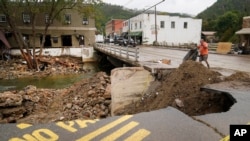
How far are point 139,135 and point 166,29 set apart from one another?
146 feet

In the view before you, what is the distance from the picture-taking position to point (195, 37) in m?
49.0

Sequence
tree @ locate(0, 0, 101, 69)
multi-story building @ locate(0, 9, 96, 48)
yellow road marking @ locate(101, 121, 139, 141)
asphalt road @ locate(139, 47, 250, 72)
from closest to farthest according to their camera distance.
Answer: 1. yellow road marking @ locate(101, 121, 139, 141)
2. asphalt road @ locate(139, 47, 250, 72)
3. tree @ locate(0, 0, 101, 69)
4. multi-story building @ locate(0, 9, 96, 48)

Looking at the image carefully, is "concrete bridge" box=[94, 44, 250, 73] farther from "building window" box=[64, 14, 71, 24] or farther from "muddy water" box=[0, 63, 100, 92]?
"building window" box=[64, 14, 71, 24]

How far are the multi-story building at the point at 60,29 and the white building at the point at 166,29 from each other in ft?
40.3

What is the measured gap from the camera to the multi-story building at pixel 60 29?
111 feet

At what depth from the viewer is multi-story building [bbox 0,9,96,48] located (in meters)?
33.8

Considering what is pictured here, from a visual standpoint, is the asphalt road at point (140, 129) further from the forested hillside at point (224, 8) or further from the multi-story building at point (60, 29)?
the forested hillside at point (224, 8)

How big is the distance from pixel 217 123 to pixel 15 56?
104 ft

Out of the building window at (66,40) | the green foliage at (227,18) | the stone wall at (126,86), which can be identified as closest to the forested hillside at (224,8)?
the green foliage at (227,18)

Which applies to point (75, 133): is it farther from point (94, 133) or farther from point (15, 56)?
point (15, 56)

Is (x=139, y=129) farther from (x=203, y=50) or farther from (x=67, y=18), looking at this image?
(x=67, y=18)

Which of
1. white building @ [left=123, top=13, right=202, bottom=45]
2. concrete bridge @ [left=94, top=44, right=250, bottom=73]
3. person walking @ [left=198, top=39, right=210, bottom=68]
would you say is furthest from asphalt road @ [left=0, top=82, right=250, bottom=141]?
white building @ [left=123, top=13, right=202, bottom=45]

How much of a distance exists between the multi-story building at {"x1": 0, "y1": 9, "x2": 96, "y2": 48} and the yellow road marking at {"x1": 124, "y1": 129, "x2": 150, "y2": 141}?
107 feet

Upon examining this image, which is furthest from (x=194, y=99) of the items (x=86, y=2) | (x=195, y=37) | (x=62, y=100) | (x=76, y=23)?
(x=195, y=37)
